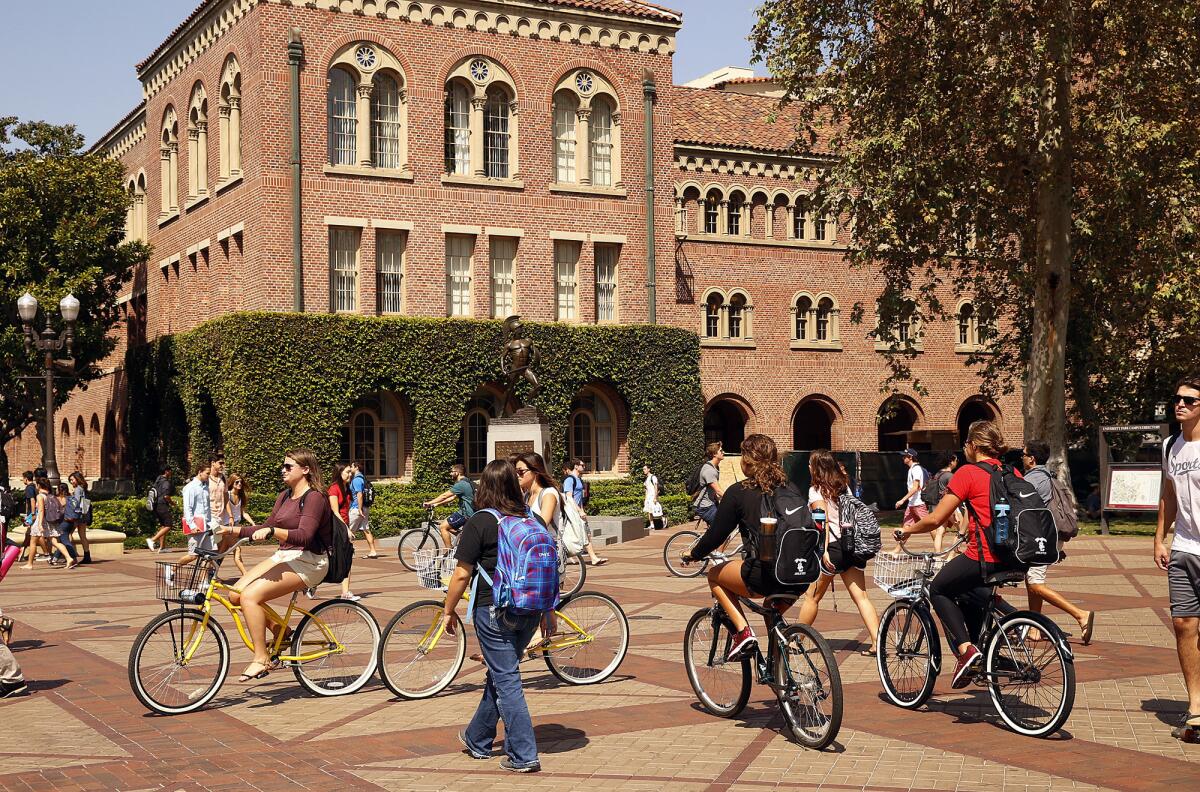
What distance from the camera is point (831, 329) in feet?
152

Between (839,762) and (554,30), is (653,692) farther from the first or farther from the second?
(554,30)

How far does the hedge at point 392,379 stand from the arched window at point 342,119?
4.20 meters

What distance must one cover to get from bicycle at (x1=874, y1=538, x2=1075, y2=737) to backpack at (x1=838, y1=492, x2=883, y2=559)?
125 cm

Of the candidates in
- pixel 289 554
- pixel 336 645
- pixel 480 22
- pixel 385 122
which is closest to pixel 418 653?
pixel 336 645

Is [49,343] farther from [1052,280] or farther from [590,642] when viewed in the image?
[1052,280]

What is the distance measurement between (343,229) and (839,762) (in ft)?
92.8

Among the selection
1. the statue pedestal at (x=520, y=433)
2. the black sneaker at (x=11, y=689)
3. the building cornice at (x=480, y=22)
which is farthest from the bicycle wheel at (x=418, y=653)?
the building cornice at (x=480, y=22)

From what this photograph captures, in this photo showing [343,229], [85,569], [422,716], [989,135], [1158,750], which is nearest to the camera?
[1158,750]

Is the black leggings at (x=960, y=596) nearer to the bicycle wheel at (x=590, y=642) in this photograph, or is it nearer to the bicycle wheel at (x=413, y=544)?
the bicycle wheel at (x=590, y=642)

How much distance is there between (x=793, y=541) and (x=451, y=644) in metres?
3.01

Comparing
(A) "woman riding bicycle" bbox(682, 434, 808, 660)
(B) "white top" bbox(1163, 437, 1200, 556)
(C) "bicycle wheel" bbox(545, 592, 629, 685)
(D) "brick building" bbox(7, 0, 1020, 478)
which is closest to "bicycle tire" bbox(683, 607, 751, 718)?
(A) "woman riding bicycle" bbox(682, 434, 808, 660)

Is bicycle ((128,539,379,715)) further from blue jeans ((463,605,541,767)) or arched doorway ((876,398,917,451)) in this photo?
arched doorway ((876,398,917,451))

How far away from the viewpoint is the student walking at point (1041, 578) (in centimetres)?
1200

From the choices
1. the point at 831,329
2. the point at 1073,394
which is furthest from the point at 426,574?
the point at 831,329
